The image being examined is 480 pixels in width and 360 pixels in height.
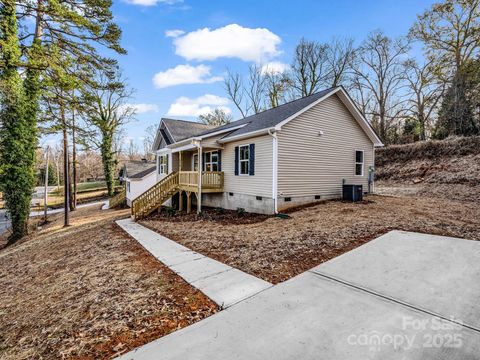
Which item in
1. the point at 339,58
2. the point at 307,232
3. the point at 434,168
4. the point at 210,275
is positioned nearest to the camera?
the point at 210,275

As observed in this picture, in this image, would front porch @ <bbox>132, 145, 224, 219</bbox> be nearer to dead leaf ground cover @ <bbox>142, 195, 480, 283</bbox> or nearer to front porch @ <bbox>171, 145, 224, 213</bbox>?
front porch @ <bbox>171, 145, 224, 213</bbox>

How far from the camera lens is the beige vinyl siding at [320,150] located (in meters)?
10.3

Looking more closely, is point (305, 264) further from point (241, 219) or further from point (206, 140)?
point (206, 140)

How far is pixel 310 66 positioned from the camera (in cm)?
2889

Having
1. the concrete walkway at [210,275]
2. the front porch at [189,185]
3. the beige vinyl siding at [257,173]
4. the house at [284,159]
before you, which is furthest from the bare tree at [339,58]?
the concrete walkway at [210,275]

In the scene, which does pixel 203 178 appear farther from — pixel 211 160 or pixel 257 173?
pixel 257 173

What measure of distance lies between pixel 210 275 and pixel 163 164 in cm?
1612

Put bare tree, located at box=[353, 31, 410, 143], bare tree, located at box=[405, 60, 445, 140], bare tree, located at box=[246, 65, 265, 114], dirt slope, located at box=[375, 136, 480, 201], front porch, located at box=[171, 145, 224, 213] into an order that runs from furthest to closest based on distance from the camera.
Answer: bare tree, located at box=[246, 65, 265, 114], bare tree, located at box=[353, 31, 410, 143], bare tree, located at box=[405, 60, 445, 140], dirt slope, located at box=[375, 136, 480, 201], front porch, located at box=[171, 145, 224, 213]

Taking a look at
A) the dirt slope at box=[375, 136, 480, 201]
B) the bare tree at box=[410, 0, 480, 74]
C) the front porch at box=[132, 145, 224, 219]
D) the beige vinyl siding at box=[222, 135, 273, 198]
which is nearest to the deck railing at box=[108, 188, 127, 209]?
the front porch at box=[132, 145, 224, 219]

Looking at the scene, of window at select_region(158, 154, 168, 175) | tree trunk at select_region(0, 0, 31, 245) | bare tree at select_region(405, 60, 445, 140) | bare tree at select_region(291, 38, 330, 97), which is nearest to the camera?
tree trunk at select_region(0, 0, 31, 245)

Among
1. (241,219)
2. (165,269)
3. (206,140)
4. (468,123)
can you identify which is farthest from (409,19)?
(165,269)

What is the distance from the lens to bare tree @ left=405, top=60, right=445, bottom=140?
22558mm

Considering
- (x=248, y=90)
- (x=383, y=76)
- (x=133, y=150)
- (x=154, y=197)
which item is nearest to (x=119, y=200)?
(x=154, y=197)

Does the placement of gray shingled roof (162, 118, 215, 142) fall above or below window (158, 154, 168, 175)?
above
